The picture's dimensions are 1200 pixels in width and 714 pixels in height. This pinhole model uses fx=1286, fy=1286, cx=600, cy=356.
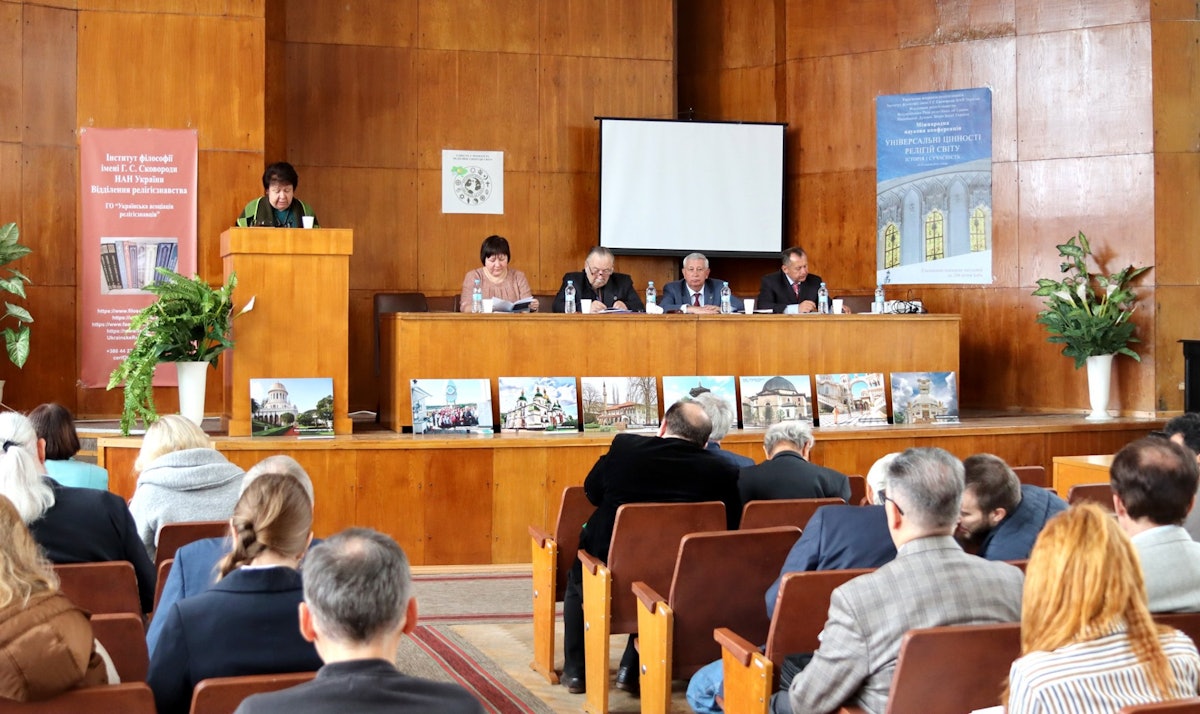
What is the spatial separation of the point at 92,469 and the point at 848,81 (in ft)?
24.7

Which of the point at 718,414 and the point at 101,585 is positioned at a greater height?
the point at 718,414

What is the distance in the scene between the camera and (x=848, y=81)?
10.3 meters

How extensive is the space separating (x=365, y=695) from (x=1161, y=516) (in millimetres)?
1869

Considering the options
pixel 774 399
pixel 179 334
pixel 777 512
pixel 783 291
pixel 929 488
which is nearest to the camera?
pixel 929 488

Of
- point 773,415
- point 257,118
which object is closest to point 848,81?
point 773,415

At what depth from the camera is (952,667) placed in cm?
250

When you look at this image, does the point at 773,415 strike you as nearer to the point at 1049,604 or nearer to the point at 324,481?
the point at 324,481

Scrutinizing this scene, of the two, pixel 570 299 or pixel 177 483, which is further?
pixel 570 299

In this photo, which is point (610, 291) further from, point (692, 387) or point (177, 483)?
point (177, 483)

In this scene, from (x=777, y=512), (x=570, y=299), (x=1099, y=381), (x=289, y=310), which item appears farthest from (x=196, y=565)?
(x=1099, y=381)

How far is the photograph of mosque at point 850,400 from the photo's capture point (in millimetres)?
7871

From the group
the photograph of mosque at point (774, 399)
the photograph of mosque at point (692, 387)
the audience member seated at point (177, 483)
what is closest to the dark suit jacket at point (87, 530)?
the audience member seated at point (177, 483)

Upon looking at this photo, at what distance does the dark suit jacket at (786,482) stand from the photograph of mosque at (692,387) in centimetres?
290

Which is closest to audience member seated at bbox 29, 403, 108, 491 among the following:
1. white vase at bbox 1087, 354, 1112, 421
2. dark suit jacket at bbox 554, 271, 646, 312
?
dark suit jacket at bbox 554, 271, 646, 312
